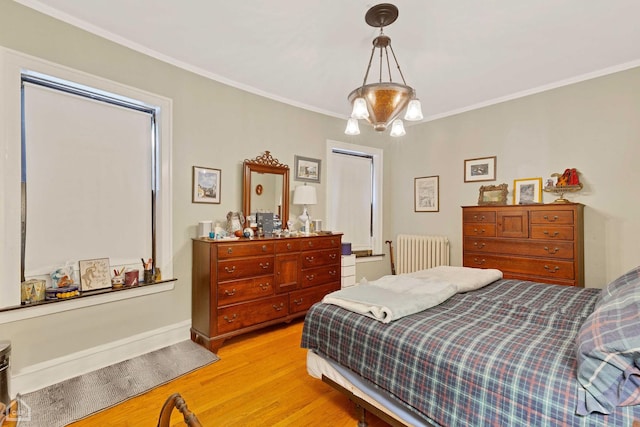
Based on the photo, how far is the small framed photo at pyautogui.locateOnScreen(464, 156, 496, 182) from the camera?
3.83m

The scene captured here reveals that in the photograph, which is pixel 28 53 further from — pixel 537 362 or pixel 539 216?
pixel 539 216

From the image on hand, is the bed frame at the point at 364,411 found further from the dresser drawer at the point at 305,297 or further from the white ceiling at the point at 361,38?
the white ceiling at the point at 361,38

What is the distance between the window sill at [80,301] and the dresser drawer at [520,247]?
328 centimetres

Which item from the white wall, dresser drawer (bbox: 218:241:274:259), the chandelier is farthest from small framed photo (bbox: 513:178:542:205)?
dresser drawer (bbox: 218:241:274:259)

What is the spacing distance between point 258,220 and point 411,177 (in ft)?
8.60

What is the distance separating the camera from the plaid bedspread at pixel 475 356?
1.05m

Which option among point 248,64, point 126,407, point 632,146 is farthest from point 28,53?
point 632,146

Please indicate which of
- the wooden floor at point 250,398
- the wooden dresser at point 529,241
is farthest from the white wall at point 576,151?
the wooden floor at point 250,398

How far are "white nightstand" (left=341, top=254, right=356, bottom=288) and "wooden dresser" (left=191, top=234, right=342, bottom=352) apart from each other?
57cm

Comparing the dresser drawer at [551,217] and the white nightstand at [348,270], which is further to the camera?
the white nightstand at [348,270]

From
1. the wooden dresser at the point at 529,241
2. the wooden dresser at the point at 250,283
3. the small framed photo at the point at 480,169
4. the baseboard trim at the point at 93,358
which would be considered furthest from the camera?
the small framed photo at the point at 480,169

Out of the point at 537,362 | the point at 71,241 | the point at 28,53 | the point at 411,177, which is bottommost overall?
the point at 537,362

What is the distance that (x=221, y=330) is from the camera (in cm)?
272

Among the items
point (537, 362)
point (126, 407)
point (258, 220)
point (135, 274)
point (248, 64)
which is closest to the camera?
point (537, 362)
